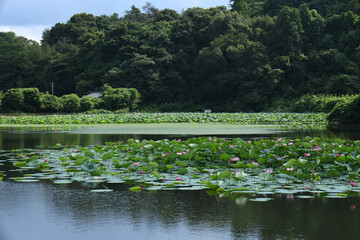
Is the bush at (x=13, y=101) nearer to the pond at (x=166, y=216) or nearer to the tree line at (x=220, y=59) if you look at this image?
the tree line at (x=220, y=59)

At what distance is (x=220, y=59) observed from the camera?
46125 millimetres

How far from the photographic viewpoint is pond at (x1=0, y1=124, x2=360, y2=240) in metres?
4.27

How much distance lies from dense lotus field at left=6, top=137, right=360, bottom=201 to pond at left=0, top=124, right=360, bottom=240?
1.26ft

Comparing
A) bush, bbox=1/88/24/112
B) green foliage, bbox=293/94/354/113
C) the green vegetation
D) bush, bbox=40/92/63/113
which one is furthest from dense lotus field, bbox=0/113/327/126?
bush, bbox=40/92/63/113

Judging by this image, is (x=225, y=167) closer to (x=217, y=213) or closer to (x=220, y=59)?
(x=217, y=213)

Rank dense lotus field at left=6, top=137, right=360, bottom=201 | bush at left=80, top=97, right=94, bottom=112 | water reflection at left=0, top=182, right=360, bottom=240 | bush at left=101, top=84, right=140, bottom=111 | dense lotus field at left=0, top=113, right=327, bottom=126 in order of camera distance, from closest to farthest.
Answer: water reflection at left=0, top=182, right=360, bottom=240
dense lotus field at left=6, top=137, right=360, bottom=201
dense lotus field at left=0, top=113, right=327, bottom=126
bush at left=80, top=97, right=94, bottom=112
bush at left=101, top=84, right=140, bottom=111

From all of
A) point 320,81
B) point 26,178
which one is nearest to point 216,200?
point 26,178

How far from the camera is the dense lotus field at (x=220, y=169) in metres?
6.27

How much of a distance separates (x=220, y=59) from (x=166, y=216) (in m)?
42.0

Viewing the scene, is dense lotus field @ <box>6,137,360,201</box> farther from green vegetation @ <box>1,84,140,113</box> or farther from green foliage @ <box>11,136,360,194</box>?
green vegetation @ <box>1,84,140,113</box>

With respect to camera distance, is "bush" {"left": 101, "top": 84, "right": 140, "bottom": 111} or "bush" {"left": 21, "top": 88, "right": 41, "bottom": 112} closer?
"bush" {"left": 21, "top": 88, "right": 41, "bottom": 112}

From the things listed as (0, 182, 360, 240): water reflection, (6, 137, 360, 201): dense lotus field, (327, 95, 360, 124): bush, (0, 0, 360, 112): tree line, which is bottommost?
(0, 182, 360, 240): water reflection

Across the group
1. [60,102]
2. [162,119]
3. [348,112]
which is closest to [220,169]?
[348,112]

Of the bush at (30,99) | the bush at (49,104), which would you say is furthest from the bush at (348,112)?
the bush at (30,99)
